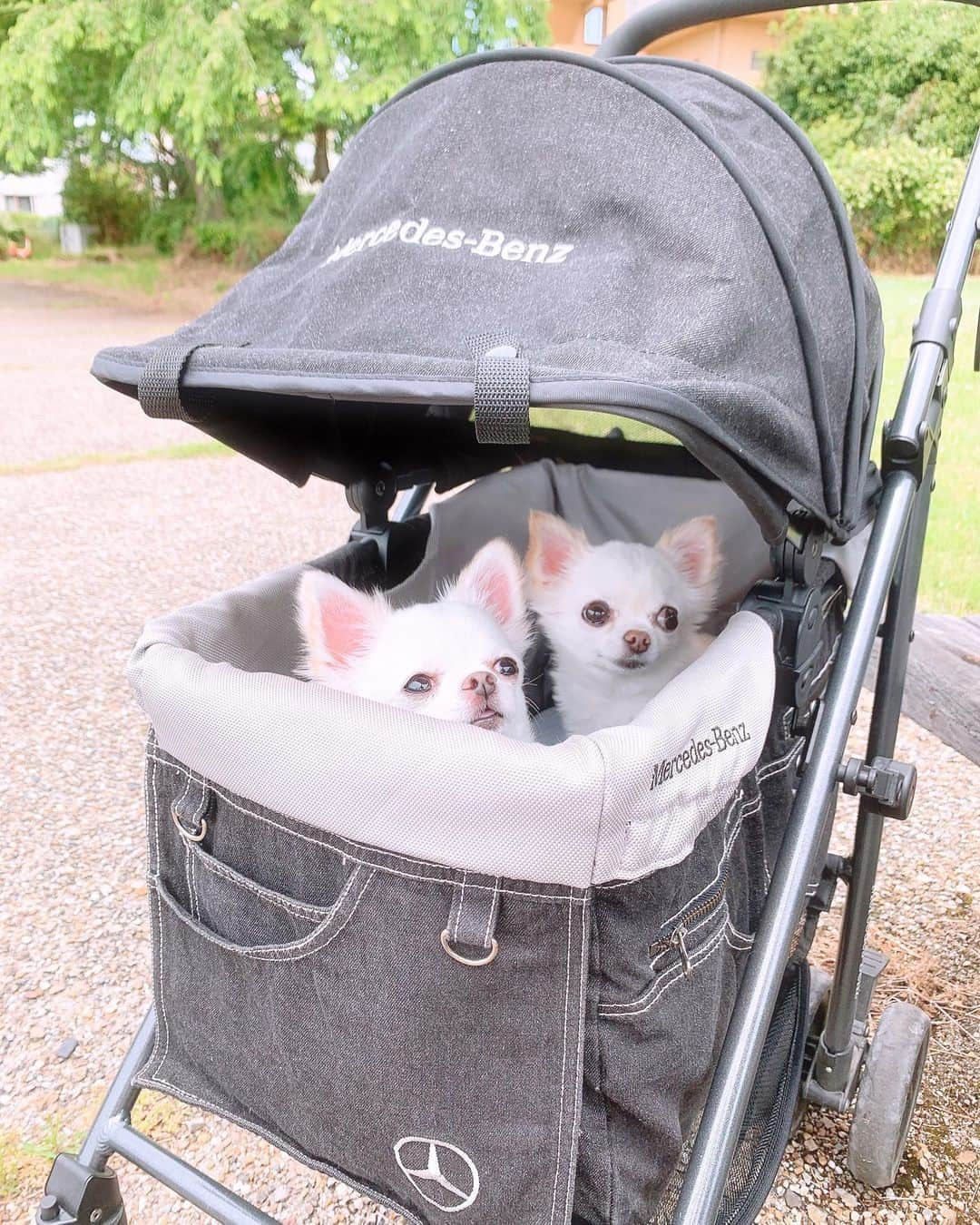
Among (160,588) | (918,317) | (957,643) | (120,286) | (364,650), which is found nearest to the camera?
(918,317)

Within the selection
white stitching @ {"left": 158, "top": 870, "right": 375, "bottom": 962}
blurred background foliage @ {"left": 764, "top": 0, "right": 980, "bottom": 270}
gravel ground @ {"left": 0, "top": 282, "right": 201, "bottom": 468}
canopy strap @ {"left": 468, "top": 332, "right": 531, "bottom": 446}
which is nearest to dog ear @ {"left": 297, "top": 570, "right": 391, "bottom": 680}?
white stitching @ {"left": 158, "top": 870, "right": 375, "bottom": 962}

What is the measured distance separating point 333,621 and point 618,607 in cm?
71

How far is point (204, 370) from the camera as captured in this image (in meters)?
1.23

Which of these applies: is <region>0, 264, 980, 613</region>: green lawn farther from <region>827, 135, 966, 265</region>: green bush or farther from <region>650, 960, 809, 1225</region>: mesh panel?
<region>650, 960, 809, 1225</region>: mesh panel

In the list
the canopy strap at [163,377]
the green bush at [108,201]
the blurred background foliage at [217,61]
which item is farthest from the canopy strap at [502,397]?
the green bush at [108,201]

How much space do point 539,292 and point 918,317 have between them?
0.79 meters

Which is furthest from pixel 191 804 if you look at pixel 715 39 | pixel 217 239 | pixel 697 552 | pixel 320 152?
pixel 715 39

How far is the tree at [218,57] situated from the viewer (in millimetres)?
11570

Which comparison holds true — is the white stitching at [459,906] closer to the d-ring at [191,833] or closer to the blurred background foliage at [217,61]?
the d-ring at [191,833]

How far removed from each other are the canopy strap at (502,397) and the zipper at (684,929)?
554 mm

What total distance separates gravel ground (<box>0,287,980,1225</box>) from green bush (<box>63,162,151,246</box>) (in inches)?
693

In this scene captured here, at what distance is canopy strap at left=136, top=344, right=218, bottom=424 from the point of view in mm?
1244

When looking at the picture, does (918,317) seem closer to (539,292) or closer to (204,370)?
(539,292)

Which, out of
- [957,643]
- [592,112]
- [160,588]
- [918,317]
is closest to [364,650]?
[592,112]
